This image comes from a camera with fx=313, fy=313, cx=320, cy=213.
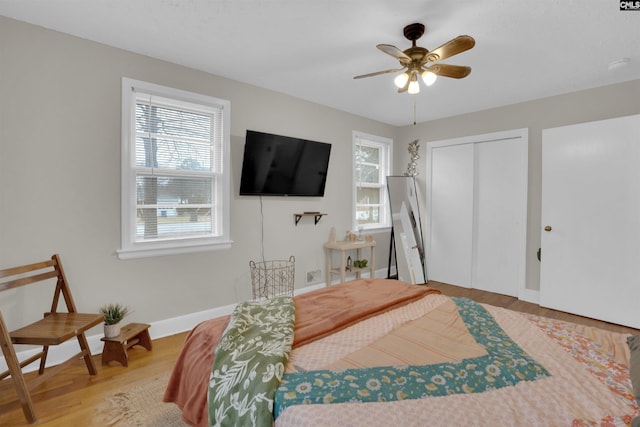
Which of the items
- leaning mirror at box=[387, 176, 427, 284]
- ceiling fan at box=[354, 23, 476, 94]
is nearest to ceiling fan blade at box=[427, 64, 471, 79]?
ceiling fan at box=[354, 23, 476, 94]

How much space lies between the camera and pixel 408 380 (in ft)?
3.64

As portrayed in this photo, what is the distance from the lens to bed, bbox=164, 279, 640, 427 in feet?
3.18

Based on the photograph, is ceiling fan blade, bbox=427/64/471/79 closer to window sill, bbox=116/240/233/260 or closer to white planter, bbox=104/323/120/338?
window sill, bbox=116/240/233/260

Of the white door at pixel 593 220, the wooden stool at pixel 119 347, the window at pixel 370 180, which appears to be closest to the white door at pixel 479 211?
the white door at pixel 593 220

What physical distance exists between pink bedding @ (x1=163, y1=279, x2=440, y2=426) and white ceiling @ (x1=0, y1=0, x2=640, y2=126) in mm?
1835

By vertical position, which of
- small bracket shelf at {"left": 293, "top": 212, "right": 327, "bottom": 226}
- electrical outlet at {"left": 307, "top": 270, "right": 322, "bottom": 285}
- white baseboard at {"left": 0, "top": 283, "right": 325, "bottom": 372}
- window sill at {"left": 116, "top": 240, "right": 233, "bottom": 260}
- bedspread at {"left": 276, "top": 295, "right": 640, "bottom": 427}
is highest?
small bracket shelf at {"left": 293, "top": 212, "right": 327, "bottom": 226}

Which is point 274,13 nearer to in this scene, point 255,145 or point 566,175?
point 255,145

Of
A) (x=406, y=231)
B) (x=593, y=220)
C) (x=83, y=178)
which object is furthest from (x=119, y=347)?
(x=593, y=220)

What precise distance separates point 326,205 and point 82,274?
2618mm

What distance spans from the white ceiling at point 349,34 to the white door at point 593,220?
62 centimetres

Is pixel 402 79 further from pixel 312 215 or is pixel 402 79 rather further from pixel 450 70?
pixel 312 215

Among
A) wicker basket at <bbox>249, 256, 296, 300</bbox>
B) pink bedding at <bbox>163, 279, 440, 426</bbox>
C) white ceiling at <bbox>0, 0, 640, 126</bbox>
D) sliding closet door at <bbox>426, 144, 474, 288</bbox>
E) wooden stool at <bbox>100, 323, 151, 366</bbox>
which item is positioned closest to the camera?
pink bedding at <bbox>163, 279, 440, 426</bbox>

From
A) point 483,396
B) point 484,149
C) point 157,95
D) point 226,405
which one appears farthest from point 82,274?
point 484,149

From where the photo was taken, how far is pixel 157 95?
2729 mm
